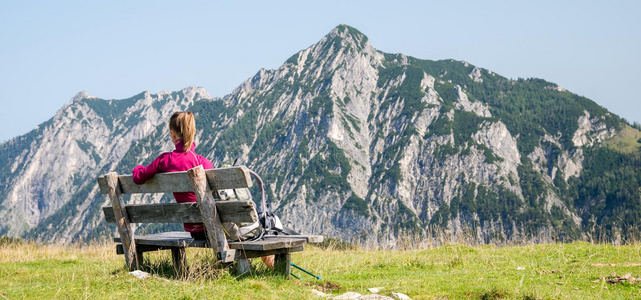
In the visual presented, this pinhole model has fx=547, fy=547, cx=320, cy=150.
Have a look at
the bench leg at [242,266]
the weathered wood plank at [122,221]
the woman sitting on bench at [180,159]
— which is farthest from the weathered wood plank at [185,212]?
the bench leg at [242,266]

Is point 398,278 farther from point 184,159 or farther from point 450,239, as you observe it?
point 450,239

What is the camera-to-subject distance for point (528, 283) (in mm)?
8289

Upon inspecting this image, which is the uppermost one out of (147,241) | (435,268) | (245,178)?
(245,178)

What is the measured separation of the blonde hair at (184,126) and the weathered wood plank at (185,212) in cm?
90

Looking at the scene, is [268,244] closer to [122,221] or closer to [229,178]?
[229,178]

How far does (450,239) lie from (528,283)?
20.0ft

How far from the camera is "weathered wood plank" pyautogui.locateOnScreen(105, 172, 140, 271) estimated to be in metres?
8.06

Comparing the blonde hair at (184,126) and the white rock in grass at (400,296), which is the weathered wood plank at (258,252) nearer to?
the white rock in grass at (400,296)

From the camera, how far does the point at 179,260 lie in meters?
8.57

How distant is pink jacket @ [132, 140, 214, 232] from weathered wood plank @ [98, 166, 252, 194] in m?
0.11

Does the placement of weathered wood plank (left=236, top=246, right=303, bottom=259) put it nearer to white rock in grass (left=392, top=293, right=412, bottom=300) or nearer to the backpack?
the backpack

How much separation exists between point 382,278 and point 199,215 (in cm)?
367

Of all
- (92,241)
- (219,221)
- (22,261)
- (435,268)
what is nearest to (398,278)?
(435,268)

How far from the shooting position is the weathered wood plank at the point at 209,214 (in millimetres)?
6891
